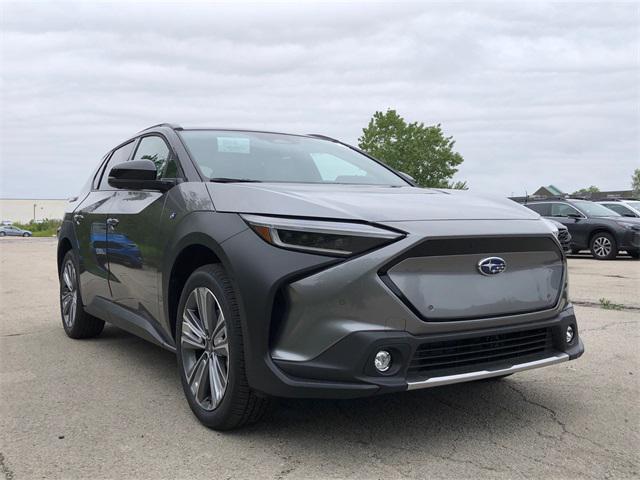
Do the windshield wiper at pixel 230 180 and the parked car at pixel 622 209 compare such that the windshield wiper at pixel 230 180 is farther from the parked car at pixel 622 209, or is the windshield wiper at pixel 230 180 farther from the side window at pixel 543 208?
the parked car at pixel 622 209

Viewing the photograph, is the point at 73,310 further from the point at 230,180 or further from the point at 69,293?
the point at 230,180

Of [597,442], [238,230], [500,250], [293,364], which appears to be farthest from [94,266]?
[597,442]

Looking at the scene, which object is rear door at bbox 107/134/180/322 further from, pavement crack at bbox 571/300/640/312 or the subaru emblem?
pavement crack at bbox 571/300/640/312

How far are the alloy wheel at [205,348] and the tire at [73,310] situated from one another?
94.8 inches

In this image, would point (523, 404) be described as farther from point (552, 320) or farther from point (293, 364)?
point (293, 364)

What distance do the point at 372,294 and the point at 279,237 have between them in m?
0.51

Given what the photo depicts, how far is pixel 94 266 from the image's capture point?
17.1ft

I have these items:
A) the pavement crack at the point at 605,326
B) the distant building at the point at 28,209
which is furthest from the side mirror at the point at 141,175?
the distant building at the point at 28,209

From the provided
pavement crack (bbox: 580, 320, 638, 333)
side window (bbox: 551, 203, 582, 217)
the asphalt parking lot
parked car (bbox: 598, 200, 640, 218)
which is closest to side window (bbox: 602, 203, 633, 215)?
parked car (bbox: 598, 200, 640, 218)

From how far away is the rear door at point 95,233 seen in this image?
5016 mm

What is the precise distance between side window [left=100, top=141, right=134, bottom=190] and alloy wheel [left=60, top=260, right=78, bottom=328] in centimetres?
85

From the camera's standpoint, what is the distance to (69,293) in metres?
6.05

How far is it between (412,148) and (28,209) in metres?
94.2

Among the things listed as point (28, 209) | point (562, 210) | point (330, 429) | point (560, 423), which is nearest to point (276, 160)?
point (330, 429)
